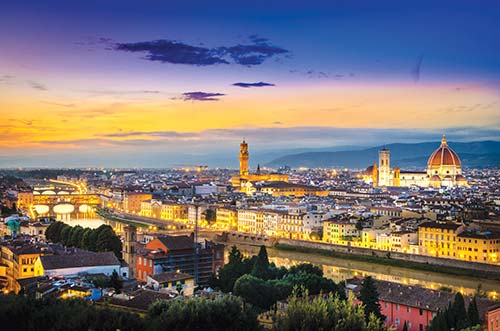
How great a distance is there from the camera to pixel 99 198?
45812 millimetres

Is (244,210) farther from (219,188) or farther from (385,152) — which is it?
(385,152)

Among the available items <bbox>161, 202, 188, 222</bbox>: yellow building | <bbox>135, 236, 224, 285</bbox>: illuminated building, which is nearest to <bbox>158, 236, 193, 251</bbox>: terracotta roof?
<bbox>135, 236, 224, 285</bbox>: illuminated building

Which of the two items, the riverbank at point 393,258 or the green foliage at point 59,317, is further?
the riverbank at point 393,258

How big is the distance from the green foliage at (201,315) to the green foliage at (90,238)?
309 inches

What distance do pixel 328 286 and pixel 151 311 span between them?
4.58 meters

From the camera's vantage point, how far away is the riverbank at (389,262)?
1584cm

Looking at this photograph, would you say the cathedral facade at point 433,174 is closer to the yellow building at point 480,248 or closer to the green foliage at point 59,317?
the yellow building at point 480,248

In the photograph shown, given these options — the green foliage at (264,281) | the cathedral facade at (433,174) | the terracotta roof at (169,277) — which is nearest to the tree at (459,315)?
the green foliage at (264,281)

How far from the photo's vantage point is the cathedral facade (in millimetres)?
45781

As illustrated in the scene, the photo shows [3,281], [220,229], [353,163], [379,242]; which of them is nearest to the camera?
[3,281]

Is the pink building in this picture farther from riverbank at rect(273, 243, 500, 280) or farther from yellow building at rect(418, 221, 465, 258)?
yellow building at rect(418, 221, 465, 258)

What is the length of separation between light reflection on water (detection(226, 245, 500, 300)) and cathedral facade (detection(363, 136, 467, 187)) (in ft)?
92.9

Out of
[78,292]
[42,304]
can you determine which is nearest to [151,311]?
[42,304]

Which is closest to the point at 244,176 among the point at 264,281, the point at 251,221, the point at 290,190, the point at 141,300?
the point at 290,190
